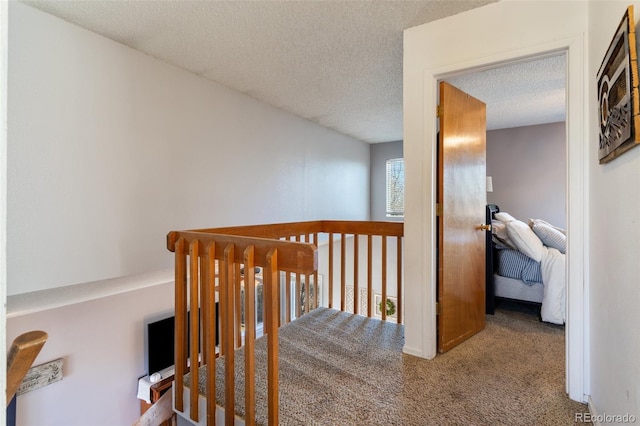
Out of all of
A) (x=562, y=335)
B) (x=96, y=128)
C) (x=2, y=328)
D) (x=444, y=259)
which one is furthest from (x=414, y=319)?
(x=96, y=128)

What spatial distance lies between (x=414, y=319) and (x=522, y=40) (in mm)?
1849

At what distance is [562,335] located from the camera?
2416 millimetres

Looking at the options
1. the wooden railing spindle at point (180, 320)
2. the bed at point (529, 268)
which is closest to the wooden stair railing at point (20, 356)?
the wooden railing spindle at point (180, 320)

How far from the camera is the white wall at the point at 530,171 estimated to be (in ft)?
14.8

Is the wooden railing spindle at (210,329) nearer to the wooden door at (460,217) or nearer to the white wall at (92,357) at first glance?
the wooden door at (460,217)

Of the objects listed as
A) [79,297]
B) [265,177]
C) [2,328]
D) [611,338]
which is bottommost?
[79,297]

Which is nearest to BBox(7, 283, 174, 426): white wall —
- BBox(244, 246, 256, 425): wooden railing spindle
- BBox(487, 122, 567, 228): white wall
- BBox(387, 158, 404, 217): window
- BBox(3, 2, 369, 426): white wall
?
BBox(3, 2, 369, 426): white wall

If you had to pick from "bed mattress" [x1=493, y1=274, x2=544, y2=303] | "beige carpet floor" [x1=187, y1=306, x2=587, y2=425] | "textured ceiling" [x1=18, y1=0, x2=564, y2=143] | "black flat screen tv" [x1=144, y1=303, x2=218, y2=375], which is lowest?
"black flat screen tv" [x1=144, y1=303, x2=218, y2=375]

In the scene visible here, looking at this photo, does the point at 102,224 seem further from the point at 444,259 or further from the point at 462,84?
the point at 462,84

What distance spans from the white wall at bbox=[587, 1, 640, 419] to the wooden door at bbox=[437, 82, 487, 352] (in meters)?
0.77

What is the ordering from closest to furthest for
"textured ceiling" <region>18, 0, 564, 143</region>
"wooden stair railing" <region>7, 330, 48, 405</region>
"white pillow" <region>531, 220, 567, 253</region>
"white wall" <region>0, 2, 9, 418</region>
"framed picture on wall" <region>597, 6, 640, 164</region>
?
"white wall" <region>0, 2, 9, 418</region>, "wooden stair railing" <region>7, 330, 48, 405</region>, "framed picture on wall" <region>597, 6, 640, 164</region>, "textured ceiling" <region>18, 0, 564, 143</region>, "white pillow" <region>531, 220, 567, 253</region>

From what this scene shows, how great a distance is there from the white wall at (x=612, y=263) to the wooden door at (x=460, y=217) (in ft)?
2.53

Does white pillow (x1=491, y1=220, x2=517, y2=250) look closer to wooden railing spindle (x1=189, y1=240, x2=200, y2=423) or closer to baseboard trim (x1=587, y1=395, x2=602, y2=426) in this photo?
baseboard trim (x1=587, y1=395, x2=602, y2=426)

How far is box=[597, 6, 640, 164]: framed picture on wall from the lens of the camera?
0.91 m
